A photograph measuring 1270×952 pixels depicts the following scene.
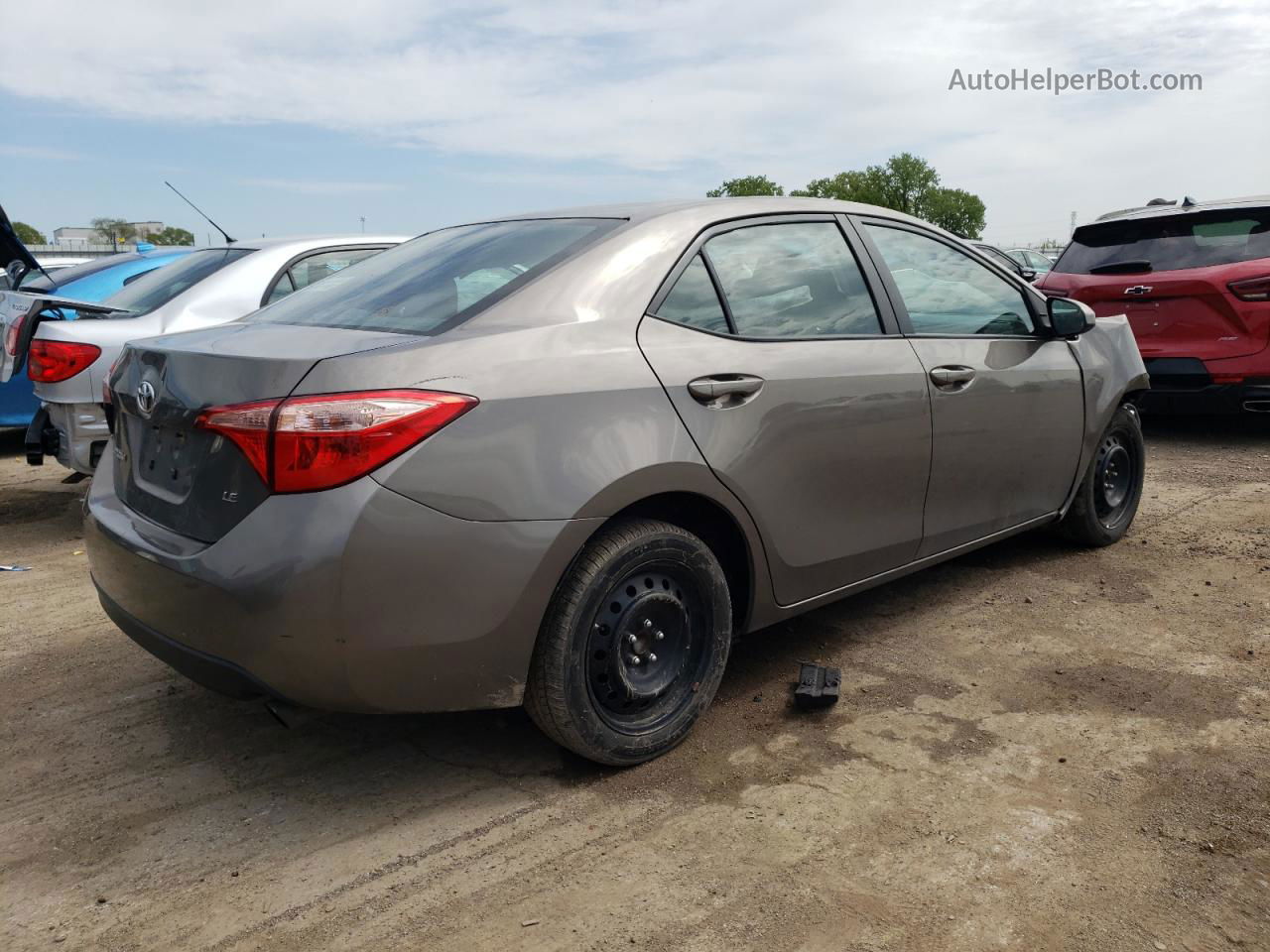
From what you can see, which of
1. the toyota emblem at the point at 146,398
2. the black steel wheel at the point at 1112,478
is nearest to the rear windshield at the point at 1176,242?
the black steel wheel at the point at 1112,478

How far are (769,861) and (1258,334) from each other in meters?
6.13

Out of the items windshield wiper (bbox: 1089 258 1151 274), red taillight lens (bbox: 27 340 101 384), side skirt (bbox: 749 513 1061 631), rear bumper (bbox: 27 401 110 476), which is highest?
windshield wiper (bbox: 1089 258 1151 274)

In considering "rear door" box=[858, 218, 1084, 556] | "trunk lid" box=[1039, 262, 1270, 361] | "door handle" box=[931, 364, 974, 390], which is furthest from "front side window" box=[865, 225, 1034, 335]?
"trunk lid" box=[1039, 262, 1270, 361]

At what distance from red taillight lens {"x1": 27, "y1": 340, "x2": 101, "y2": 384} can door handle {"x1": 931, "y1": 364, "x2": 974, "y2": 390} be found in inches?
153

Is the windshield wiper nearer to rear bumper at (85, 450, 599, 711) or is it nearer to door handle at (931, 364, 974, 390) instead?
door handle at (931, 364, 974, 390)

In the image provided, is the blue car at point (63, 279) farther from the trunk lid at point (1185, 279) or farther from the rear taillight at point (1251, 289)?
the rear taillight at point (1251, 289)

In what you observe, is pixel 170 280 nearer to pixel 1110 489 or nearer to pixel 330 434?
pixel 330 434

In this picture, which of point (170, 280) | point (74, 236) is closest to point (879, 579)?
point (170, 280)

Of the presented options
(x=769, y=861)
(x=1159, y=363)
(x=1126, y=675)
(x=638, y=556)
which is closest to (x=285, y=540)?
(x=638, y=556)

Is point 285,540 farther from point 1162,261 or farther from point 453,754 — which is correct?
point 1162,261

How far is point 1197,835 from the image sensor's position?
8.55ft

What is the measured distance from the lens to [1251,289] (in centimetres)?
708

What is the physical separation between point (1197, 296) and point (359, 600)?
260 inches

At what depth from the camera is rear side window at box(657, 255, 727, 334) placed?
3.06 metres
